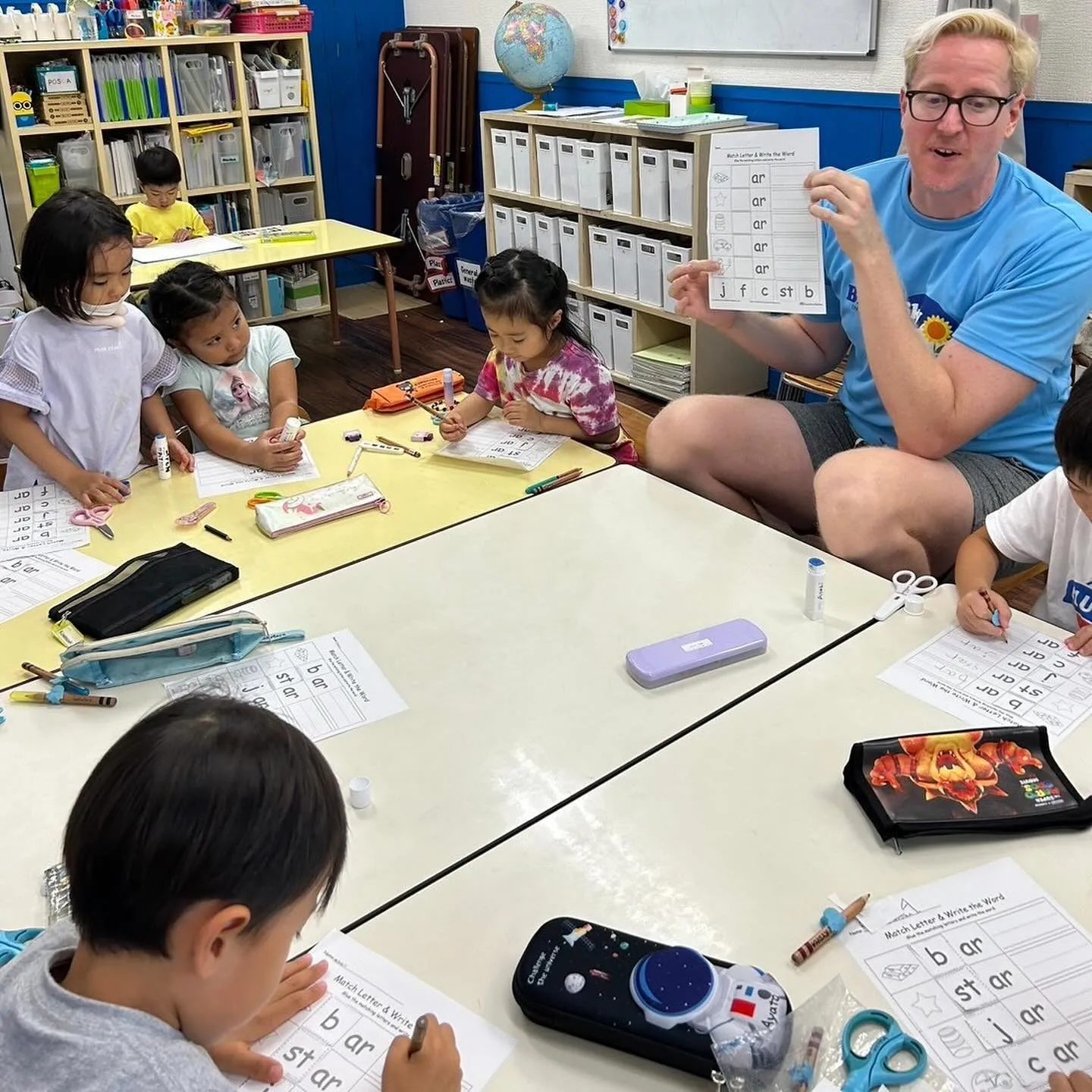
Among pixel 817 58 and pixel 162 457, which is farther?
pixel 817 58

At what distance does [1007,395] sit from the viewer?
173 cm

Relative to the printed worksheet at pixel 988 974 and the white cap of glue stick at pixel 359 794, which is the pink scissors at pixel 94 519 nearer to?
the white cap of glue stick at pixel 359 794

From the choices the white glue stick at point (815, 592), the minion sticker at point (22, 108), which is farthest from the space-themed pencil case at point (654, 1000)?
the minion sticker at point (22, 108)

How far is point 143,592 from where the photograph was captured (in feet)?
4.91

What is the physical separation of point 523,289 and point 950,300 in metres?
0.87

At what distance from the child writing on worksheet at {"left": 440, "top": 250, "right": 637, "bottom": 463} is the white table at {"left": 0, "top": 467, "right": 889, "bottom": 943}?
1.42 ft

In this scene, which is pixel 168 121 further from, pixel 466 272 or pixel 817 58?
pixel 817 58

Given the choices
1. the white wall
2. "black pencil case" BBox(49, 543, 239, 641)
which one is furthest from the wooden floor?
"black pencil case" BBox(49, 543, 239, 641)

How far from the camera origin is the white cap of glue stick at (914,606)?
1.39m

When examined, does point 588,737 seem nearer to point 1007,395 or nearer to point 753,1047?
point 753,1047

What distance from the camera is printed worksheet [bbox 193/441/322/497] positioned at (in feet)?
6.33

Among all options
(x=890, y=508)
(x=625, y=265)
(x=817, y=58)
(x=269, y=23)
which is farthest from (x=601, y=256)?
(x=890, y=508)

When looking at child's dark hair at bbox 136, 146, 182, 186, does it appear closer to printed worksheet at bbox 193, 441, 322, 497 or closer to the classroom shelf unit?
the classroom shelf unit

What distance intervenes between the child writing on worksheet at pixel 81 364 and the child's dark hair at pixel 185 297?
0.26 feet
